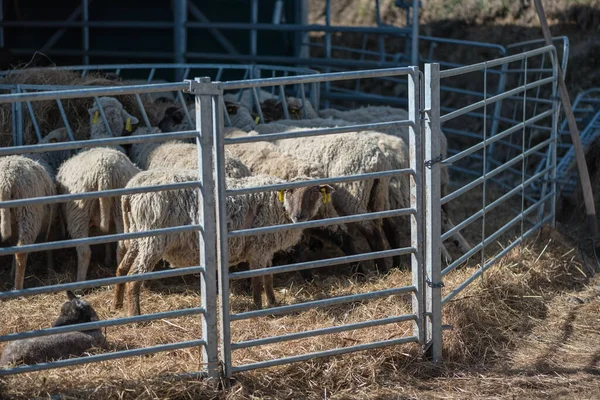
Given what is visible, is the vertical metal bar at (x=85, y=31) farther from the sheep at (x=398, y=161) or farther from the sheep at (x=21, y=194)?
the sheep at (x=21, y=194)

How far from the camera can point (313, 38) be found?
719 inches

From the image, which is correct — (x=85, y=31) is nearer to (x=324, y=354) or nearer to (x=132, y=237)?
(x=132, y=237)

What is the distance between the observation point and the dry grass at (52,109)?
27.9 feet

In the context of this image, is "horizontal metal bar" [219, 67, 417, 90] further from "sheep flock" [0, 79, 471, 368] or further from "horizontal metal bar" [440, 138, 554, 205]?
"sheep flock" [0, 79, 471, 368]

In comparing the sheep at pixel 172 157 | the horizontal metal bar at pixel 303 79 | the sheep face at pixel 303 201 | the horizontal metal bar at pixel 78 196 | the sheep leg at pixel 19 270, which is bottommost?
the sheep leg at pixel 19 270

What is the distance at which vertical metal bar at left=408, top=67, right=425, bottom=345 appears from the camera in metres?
5.05

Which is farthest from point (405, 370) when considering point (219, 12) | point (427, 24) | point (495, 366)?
point (427, 24)

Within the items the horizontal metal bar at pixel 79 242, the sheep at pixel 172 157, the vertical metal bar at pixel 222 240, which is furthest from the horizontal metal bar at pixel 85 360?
the sheep at pixel 172 157

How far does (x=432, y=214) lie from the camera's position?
516 cm

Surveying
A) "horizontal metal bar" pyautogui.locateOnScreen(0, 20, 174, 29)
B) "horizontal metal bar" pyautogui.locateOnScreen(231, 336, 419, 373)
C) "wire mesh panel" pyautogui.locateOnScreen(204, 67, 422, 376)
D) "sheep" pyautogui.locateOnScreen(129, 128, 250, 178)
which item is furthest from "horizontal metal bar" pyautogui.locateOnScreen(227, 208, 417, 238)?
"horizontal metal bar" pyautogui.locateOnScreen(0, 20, 174, 29)

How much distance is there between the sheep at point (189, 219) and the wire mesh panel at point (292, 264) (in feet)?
0.04

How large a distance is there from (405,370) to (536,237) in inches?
121

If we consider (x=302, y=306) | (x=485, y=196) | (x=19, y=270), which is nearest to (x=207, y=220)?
(x=302, y=306)

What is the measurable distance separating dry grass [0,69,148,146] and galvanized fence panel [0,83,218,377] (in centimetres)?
431
